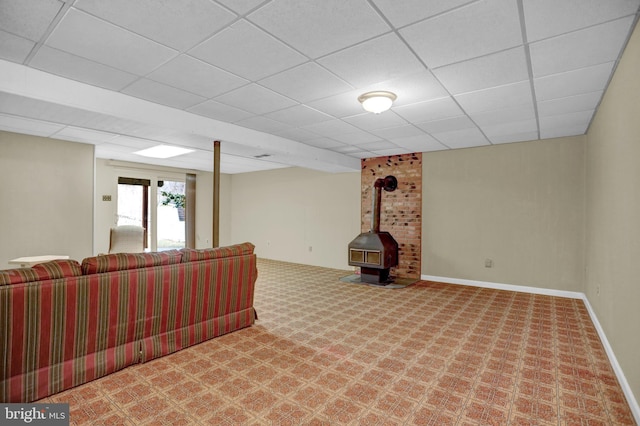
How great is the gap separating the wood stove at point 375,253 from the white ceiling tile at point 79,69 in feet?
13.5

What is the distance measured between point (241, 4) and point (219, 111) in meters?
2.09

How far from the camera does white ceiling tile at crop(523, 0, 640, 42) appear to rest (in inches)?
70.9

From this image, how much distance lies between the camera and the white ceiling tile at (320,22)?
6.10 ft

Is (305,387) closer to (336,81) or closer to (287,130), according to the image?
(336,81)

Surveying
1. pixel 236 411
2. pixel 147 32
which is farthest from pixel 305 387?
pixel 147 32

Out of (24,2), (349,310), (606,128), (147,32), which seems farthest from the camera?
(349,310)

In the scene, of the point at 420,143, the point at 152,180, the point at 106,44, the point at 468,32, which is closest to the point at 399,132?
the point at 420,143

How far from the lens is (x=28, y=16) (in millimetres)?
1979

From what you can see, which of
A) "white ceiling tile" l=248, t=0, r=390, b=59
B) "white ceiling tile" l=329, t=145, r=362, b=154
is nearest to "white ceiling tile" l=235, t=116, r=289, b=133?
"white ceiling tile" l=329, t=145, r=362, b=154

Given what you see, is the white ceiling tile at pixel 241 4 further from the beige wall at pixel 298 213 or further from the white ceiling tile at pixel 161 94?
the beige wall at pixel 298 213

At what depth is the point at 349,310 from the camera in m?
4.04

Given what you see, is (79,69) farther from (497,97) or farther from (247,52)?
(497,97)

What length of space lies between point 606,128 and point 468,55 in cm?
184

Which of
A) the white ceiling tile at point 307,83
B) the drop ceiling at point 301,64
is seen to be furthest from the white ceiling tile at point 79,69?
the white ceiling tile at point 307,83
